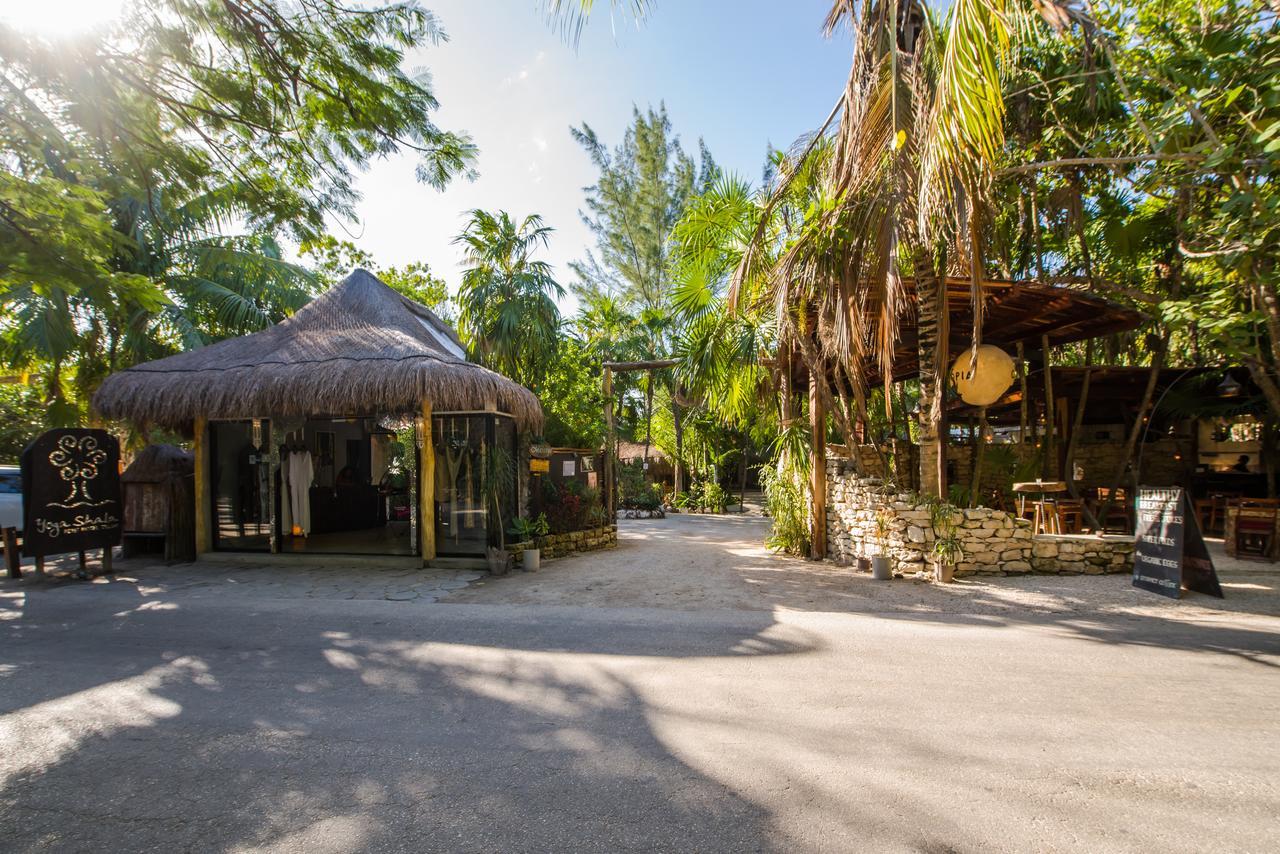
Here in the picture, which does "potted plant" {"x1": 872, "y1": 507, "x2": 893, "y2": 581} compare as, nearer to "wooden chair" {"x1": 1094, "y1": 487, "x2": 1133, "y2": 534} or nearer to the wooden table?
the wooden table

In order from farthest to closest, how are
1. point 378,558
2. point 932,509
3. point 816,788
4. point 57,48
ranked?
point 378,558 < point 932,509 < point 57,48 < point 816,788

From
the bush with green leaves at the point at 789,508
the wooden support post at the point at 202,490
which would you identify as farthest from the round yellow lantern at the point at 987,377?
the wooden support post at the point at 202,490

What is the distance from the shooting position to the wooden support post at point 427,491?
9.02 meters

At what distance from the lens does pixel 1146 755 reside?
313 cm

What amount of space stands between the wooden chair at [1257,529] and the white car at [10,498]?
67.6ft

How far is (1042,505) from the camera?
939 cm

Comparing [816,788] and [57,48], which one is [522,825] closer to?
[816,788]

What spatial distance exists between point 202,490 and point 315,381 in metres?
3.20

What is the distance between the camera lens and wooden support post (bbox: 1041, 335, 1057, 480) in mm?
10070

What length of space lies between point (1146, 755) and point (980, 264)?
4.57 metres

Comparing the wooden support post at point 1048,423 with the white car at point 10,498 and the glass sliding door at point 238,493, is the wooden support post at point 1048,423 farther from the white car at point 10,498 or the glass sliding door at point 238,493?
the white car at point 10,498

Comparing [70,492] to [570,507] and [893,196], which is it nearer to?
[570,507]

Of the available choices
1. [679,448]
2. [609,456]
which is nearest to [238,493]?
[609,456]

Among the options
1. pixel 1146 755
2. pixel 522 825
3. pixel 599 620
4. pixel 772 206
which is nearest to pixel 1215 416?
pixel 772 206
